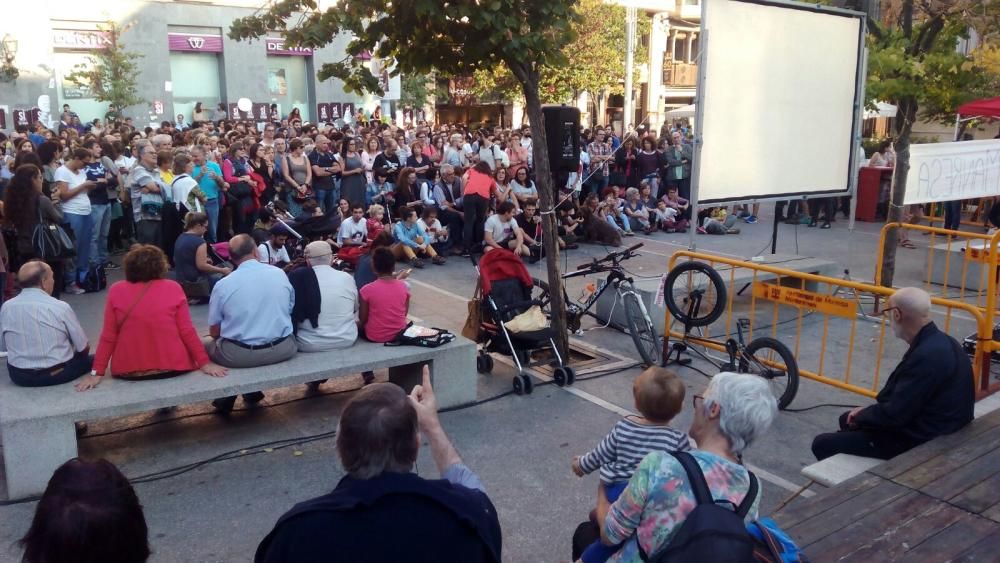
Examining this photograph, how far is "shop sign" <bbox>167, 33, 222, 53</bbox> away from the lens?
31.0m

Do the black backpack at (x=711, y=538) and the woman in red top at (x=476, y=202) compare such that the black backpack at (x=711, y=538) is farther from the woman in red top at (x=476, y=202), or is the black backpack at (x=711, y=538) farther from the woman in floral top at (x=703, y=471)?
the woman in red top at (x=476, y=202)

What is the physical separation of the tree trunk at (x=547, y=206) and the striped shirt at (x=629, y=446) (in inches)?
160

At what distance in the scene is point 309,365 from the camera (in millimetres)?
6258

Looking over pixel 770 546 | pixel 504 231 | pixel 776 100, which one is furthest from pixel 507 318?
pixel 770 546

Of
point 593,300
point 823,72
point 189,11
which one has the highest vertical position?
point 189,11

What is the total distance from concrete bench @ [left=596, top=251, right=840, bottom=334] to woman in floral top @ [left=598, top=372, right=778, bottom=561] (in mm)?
5330

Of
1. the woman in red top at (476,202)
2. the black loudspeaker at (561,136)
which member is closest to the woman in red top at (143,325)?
the black loudspeaker at (561,136)

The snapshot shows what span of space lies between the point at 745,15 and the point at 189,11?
1070 inches

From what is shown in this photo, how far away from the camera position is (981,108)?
12.1 m

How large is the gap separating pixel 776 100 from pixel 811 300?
3.93 meters

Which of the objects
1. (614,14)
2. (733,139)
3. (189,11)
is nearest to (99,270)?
(733,139)

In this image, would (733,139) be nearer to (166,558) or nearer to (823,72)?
(823,72)

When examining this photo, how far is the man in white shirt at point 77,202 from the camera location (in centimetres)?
1023

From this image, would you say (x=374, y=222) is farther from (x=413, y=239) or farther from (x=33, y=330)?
(x=33, y=330)
